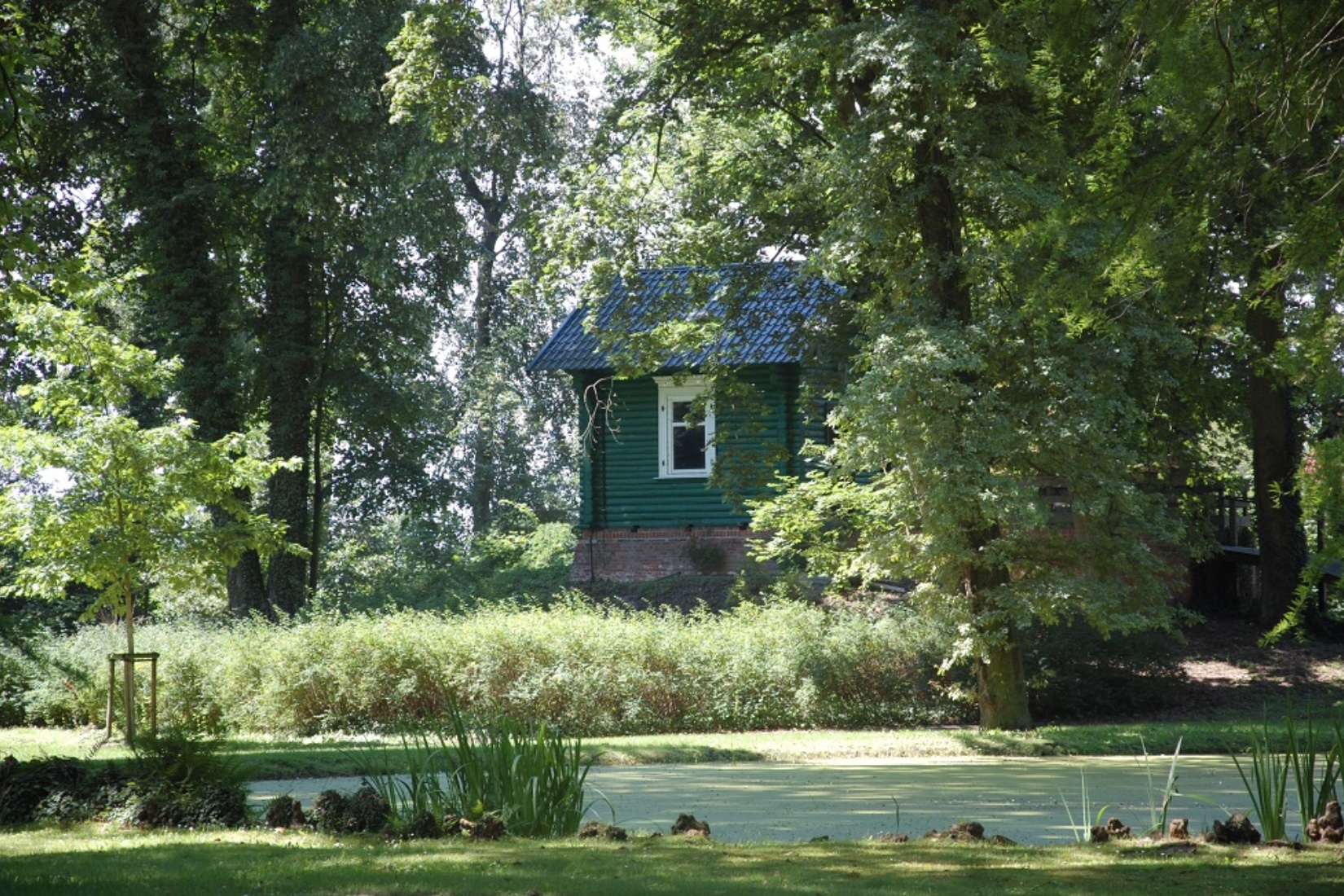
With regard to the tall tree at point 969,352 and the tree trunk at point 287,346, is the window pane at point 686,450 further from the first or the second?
the tall tree at point 969,352

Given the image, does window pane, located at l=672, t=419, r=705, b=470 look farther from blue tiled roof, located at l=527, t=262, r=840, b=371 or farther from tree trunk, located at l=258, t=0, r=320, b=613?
tree trunk, located at l=258, t=0, r=320, b=613

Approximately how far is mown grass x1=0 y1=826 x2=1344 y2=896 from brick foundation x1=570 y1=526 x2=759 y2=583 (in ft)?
60.1

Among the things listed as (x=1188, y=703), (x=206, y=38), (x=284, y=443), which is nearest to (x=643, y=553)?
(x=284, y=443)

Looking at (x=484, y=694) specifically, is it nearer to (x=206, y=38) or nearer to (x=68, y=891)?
(x=68, y=891)

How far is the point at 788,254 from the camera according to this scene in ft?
68.2

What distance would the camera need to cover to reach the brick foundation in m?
26.4

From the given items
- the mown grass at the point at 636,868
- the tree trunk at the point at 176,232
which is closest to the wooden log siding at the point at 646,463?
the tree trunk at the point at 176,232

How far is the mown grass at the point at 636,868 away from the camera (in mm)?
6352

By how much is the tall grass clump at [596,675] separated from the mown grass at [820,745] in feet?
3.52

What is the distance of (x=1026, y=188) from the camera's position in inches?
586

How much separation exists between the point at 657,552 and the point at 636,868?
2016 cm

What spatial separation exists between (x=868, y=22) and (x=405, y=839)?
11887 millimetres

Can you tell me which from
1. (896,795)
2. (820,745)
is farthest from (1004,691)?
(896,795)

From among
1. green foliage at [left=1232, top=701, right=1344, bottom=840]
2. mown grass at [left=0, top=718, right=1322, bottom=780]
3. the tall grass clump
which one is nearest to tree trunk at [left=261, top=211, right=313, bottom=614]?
the tall grass clump
